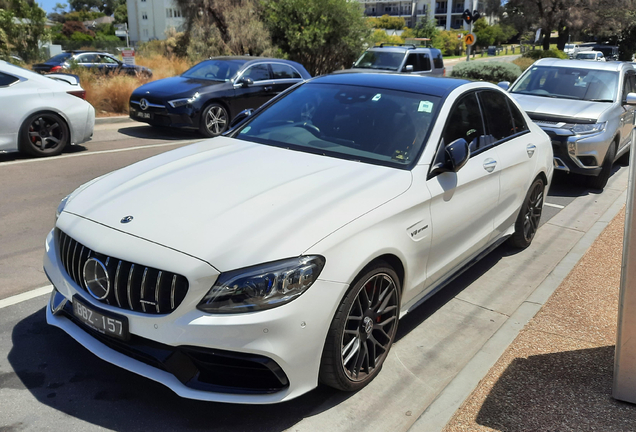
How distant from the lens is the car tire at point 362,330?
322 centimetres

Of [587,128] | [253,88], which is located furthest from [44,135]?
[587,128]

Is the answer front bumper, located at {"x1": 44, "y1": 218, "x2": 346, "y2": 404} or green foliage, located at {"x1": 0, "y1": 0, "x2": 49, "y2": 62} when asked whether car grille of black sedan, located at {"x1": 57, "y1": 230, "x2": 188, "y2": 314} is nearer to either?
Result: front bumper, located at {"x1": 44, "y1": 218, "x2": 346, "y2": 404}

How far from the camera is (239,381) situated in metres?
3.03

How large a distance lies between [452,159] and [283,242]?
5.16 ft

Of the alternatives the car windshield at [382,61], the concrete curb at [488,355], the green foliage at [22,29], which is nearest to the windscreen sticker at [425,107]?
the concrete curb at [488,355]

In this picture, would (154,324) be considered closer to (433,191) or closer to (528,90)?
(433,191)

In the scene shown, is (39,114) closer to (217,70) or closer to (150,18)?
(217,70)

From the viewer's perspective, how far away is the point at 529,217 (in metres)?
6.14

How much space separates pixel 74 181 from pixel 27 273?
325cm

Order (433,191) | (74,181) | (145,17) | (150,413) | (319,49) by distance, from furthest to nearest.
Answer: (145,17) → (319,49) → (74,181) → (433,191) → (150,413)

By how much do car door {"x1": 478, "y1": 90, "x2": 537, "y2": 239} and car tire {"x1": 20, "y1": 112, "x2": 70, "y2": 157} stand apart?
6.80 m

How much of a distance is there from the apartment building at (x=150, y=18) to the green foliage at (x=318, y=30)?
6586cm

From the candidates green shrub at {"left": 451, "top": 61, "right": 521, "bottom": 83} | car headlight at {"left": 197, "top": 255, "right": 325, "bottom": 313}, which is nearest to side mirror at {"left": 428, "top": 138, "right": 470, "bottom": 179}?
car headlight at {"left": 197, "top": 255, "right": 325, "bottom": 313}

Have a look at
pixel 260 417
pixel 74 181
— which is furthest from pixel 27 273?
pixel 74 181
